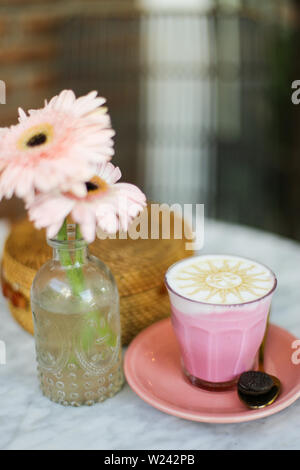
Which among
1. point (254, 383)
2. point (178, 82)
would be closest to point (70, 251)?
point (254, 383)

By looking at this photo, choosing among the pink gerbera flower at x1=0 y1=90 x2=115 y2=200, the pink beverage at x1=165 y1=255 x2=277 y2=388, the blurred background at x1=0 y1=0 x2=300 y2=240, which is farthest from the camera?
the blurred background at x1=0 y1=0 x2=300 y2=240

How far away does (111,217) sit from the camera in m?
Result: 0.53

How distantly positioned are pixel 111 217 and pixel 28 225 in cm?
38

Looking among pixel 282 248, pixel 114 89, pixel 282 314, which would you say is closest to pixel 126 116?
pixel 114 89

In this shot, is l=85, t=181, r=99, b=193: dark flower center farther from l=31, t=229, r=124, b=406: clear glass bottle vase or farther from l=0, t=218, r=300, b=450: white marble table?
l=0, t=218, r=300, b=450: white marble table

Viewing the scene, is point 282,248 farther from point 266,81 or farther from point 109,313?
point 266,81

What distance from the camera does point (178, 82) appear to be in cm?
202

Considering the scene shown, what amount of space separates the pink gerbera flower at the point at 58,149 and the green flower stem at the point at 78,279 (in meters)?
0.09

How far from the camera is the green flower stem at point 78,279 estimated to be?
0.60 meters

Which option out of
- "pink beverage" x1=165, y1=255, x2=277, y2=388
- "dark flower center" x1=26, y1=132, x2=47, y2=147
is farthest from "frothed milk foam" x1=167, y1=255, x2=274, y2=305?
"dark flower center" x1=26, y1=132, x2=47, y2=147

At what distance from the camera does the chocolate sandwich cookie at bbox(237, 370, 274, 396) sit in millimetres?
603

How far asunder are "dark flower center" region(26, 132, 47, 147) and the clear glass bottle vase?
121 millimetres

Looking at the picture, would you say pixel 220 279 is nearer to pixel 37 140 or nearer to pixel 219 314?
pixel 219 314

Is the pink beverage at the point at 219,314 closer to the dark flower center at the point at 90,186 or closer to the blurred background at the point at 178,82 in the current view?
the dark flower center at the point at 90,186
